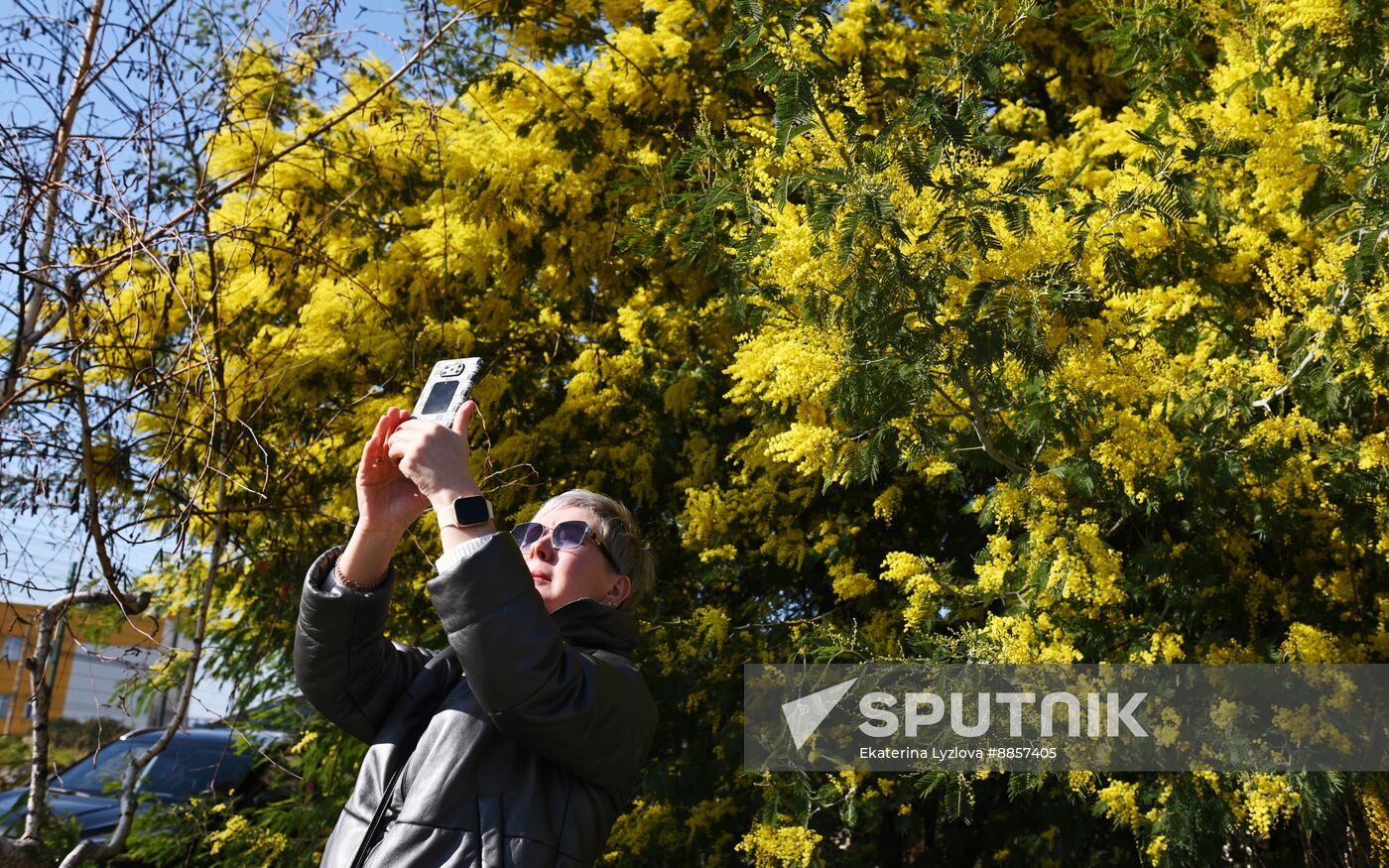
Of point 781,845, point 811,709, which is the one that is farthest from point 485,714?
point 811,709

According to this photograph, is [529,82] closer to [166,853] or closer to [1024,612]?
[1024,612]

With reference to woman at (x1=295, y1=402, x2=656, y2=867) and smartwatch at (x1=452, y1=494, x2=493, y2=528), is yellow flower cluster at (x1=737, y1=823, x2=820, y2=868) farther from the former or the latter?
smartwatch at (x1=452, y1=494, x2=493, y2=528)

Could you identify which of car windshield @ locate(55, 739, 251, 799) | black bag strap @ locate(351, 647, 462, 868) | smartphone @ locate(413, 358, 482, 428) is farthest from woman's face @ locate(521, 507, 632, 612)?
car windshield @ locate(55, 739, 251, 799)

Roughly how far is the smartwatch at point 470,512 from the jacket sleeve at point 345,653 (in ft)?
1.11

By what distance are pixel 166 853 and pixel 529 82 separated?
13.0 ft

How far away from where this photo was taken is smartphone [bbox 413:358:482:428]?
1726 millimetres

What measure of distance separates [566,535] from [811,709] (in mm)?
2916

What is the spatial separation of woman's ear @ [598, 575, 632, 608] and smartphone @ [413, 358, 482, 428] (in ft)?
1.42

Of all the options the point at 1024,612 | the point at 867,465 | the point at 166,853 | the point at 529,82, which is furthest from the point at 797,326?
the point at 166,853

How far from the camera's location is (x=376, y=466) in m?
1.79

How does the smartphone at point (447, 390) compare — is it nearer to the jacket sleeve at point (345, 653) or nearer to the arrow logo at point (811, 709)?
the jacket sleeve at point (345, 653)

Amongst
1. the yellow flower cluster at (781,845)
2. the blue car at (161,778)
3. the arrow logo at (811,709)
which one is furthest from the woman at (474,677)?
the blue car at (161,778)

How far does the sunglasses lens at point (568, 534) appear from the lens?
195 cm

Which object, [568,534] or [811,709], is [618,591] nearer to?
[568,534]
